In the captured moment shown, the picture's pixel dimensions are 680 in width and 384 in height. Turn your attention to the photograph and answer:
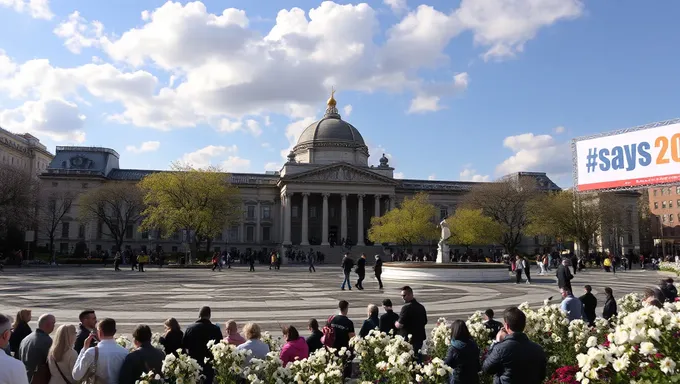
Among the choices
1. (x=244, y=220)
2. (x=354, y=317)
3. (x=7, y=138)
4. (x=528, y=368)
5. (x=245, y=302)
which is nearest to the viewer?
(x=528, y=368)

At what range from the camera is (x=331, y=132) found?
10069 cm

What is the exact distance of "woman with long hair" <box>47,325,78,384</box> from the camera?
6.87 meters

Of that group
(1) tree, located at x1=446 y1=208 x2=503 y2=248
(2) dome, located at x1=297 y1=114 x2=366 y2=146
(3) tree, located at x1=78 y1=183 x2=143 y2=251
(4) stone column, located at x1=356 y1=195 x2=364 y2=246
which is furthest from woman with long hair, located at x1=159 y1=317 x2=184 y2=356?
(2) dome, located at x1=297 y1=114 x2=366 y2=146

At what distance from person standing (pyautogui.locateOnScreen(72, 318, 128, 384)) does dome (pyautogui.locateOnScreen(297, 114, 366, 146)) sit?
9343 cm

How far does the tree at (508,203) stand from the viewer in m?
74.2

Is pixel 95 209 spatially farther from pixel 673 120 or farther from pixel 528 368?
pixel 528 368

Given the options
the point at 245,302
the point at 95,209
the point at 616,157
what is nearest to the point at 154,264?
the point at 95,209

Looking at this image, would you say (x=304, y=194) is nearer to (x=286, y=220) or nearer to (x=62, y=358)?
(x=286, y=220)

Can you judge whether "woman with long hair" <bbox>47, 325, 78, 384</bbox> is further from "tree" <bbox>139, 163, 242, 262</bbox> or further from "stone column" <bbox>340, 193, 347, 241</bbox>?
"stone column" <bbox>340, 193, 347, 241</bbox>

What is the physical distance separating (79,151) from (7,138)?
16.4 metres

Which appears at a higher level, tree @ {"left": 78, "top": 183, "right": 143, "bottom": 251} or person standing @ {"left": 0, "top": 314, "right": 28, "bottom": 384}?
tree @ {"left": 78, "top": 183, "right": 143, "bottom": 251}

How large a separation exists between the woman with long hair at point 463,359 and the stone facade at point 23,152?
105509 mm

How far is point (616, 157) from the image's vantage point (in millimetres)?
39500

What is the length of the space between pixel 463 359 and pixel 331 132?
310 ft
